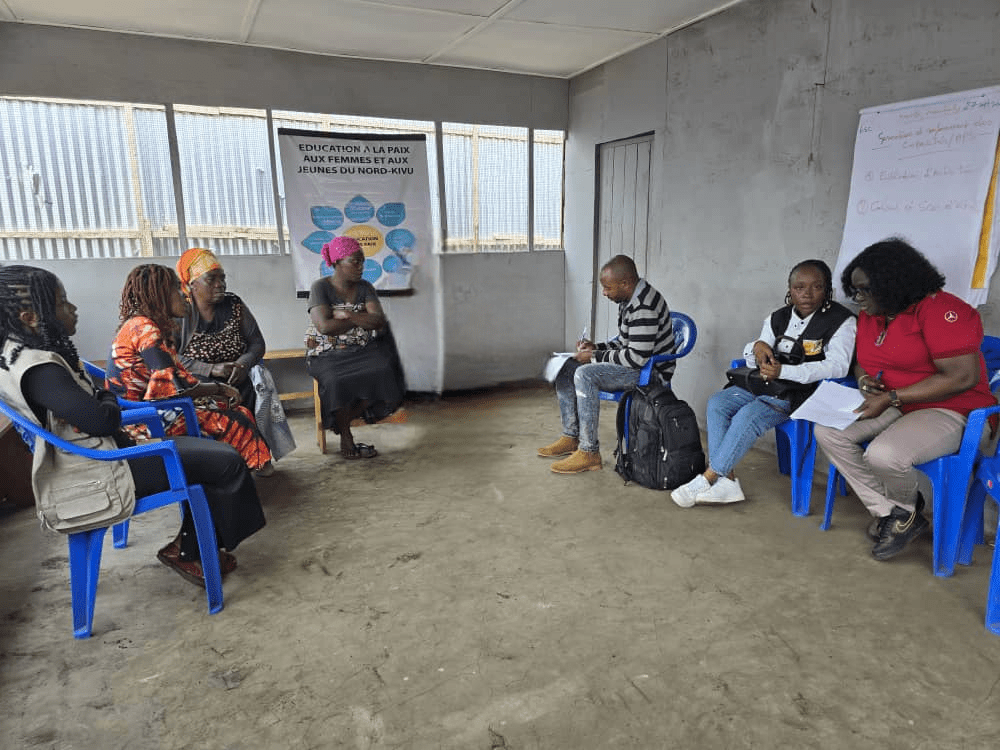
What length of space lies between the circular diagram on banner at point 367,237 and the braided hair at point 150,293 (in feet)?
8.19

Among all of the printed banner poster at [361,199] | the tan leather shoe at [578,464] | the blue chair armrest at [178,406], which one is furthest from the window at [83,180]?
the tan leather shoe at [578,464]

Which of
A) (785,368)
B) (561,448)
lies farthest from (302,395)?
(785,368)

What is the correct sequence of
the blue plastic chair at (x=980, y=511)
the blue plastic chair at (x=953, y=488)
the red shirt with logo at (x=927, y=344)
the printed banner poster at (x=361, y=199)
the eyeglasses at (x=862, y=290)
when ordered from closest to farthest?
the blue plastic chair at (x=980, y=511), the blue plastic chair at (x=953, y=488), the red shirt with logo at (x=927, y=344), the eyeglasses at (x=862, y=290), the printed banner poster at (x=361, y=199)

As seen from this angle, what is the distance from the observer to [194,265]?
Answer: 3236 millimetres

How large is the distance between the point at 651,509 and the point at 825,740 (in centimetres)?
148

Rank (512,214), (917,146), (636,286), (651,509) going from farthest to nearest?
(512,214), (636,286), (651,509), (917,146)

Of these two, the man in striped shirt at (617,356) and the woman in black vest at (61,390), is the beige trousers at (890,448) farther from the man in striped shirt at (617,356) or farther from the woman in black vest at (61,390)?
the woman in black vest at (61,390)

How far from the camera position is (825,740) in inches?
68.1

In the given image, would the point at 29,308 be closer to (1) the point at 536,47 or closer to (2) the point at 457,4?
(2) the point at 457,4

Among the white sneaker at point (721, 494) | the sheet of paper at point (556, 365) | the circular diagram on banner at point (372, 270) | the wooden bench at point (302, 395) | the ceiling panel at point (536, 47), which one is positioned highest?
→ the ceiling panel at point (536, 47)

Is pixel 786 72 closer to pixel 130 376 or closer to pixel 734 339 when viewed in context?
pixel 734 339

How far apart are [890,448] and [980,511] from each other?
445 mm

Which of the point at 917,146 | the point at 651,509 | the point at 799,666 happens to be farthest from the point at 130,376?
the point at 917,146

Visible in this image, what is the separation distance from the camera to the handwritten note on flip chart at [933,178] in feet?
9.02
